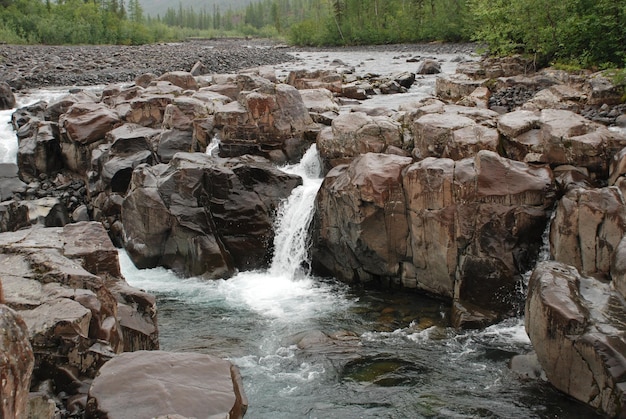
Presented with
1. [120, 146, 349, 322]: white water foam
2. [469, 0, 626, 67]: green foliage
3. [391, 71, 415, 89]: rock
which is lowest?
[120, 146, 349, 322]: white water foam

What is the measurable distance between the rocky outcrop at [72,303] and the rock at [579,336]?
6461 millimetres

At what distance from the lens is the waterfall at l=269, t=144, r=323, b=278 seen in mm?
16812

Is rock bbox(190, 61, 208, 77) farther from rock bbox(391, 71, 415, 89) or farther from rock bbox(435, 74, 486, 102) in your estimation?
rock bbox(435, 74, 486, 102)

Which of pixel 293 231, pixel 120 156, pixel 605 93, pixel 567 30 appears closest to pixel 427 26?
pixel 567 30

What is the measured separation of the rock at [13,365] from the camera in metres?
4.90

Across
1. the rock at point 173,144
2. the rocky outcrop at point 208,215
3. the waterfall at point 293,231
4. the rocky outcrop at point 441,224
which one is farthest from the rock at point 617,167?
the rock at point 173,144

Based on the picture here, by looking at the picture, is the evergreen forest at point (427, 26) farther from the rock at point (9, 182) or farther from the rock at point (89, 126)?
the rock at point (9, 182)

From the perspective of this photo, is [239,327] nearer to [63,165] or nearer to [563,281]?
[563,281]

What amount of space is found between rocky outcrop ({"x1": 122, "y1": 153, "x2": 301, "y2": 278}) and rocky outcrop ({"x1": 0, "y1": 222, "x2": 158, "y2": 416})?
5.11m

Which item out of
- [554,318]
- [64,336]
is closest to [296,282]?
[554,318]

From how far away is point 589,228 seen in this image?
12.2 meters

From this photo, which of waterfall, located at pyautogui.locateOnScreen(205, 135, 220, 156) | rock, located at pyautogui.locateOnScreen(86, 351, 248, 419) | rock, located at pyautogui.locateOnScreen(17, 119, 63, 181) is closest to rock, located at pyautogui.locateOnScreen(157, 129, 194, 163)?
waterfall, located at pyautogui.locateOnScreen(205, 135, 220, 156)

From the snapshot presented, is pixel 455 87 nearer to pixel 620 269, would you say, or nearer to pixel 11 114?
pixel 620 269

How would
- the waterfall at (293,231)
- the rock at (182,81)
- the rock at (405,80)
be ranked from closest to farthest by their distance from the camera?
the waterfall at (293,231) → the rock at (182,81) → the rock at (405,80)
